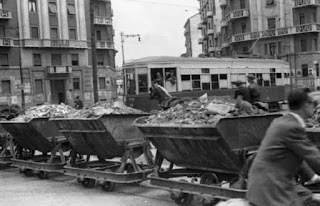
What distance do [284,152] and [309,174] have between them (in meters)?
0.64

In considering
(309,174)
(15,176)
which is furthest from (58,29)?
(309,174)

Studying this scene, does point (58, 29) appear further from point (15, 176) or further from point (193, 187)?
point (193, 187)

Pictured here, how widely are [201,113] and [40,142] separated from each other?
18.0 feet

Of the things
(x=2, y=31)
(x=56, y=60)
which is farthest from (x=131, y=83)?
(x=56, y=60)

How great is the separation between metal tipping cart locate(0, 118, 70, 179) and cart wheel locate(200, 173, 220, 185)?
13.6 feet

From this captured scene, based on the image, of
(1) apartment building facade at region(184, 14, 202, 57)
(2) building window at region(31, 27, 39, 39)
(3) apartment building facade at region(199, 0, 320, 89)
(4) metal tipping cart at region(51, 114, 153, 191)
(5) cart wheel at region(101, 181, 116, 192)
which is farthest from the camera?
(1) apartment building facade at region(184, 14, 202, 57)

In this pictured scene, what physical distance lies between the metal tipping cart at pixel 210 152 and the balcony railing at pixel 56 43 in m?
45.8

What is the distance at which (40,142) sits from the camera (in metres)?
11.5

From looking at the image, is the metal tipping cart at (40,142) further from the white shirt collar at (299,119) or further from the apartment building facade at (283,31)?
the apartment building facade at (283,31)

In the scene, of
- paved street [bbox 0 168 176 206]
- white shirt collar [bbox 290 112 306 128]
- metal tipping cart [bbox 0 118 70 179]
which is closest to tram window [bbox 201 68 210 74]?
metal tipping cart [bbox 0 118 70 179]

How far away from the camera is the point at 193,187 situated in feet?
23.4

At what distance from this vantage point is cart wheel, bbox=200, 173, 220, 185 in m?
7.26

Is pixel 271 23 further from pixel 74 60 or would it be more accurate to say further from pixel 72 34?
pixel 74 60

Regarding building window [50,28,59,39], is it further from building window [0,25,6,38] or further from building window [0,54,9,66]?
building window [0,54,9,66]
